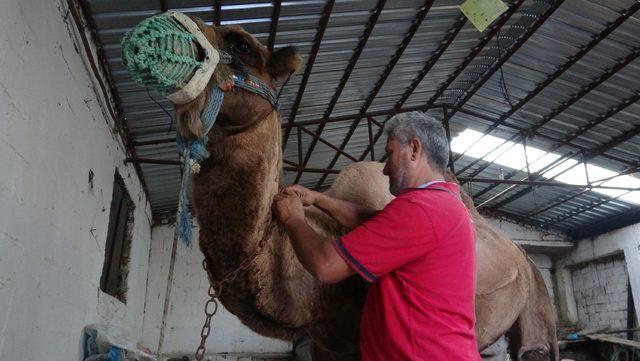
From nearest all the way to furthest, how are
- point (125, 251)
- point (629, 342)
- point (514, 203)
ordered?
point (125, 251) → point (629, 342) → point (514, 203)

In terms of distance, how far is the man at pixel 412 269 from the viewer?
178cm

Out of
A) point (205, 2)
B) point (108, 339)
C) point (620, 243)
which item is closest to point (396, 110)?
point (205, 2)

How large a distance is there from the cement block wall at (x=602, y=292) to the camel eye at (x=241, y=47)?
49.4 ft

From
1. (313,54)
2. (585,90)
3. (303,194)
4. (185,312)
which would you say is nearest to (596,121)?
(585,90)

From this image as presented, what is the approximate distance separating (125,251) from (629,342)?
1146 cm

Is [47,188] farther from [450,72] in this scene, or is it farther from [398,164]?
[450,72]

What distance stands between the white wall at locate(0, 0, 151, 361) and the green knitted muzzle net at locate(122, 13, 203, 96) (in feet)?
4.97

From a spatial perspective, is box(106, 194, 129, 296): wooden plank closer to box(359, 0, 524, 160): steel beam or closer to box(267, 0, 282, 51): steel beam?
box(267, 0, 282, 51): steel beam

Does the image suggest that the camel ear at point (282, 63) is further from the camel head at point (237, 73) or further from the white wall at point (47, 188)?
the white wall at point (47, 188)

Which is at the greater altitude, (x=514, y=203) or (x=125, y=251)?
(x=514, y=203)

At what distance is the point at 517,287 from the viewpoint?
388 centimetres

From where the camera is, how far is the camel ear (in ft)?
8.22

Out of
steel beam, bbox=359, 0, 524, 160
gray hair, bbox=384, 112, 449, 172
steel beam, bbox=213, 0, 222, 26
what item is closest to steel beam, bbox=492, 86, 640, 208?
steel beam, bbox=359, 0, 524, 160

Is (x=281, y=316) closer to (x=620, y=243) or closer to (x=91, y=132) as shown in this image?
(x=91, y=132)
